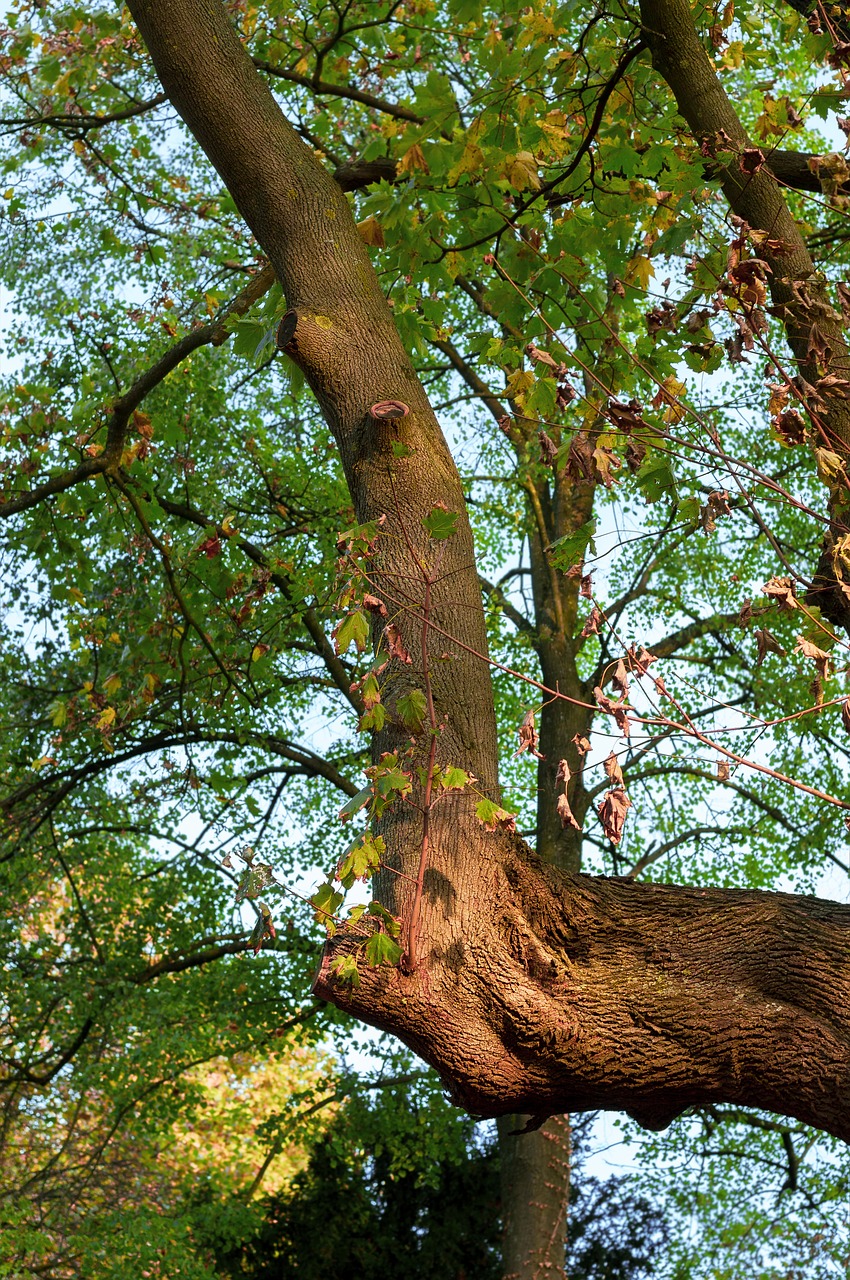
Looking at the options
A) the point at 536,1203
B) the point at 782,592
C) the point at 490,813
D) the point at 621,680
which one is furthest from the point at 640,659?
the point at 536,1203

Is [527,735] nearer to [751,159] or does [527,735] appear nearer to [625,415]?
[625,415]

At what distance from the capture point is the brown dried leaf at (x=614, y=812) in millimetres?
2967

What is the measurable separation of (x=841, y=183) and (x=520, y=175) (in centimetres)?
119

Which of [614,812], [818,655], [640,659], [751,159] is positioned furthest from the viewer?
[751,159]

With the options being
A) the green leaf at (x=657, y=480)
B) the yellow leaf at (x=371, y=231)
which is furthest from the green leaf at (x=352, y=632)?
the yellow leaf at (x=371, y=231)

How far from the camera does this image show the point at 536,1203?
384 inches

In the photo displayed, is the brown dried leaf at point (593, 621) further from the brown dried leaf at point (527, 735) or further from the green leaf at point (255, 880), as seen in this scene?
the green leaf at point (255, 880)

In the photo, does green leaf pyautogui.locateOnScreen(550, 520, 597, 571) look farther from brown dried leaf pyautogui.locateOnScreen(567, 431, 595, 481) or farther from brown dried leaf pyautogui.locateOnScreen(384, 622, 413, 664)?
brown dried leaf pyautogui.locateOnScreen(384, 622, 413, 664)

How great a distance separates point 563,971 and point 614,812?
Result: 0.62 metres

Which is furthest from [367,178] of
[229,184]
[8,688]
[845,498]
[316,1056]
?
[316,1056]

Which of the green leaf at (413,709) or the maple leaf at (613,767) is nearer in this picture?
the maple leaf at (613,767)

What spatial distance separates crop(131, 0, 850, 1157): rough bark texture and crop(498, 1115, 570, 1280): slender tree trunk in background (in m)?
6.57

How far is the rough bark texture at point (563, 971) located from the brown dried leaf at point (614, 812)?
20.3 inches

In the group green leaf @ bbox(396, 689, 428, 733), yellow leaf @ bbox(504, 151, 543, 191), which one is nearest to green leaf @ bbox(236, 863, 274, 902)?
green leaf @ bbox(396, 689, 428, 733)
